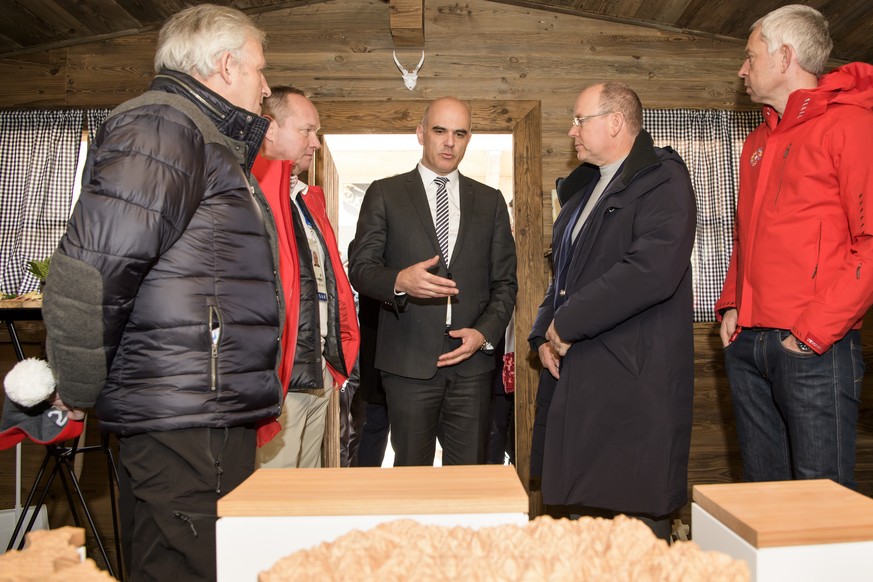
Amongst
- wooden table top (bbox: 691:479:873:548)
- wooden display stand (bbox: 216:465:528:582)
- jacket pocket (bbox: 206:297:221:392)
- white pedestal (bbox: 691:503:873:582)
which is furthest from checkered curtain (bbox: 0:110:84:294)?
white pedestal (bbox: 691:503:873:582)

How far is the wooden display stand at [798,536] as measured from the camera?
0.80 m

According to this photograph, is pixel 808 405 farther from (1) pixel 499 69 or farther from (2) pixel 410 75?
(2) pixel 410 75

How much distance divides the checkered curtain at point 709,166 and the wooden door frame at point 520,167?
669mm

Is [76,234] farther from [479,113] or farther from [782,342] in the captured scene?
[479,113]

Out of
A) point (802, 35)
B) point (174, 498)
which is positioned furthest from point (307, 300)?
point (802, 35)

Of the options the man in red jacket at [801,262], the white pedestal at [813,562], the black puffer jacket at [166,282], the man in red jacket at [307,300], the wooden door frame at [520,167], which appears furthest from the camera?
the wooden door frame at [520,167]

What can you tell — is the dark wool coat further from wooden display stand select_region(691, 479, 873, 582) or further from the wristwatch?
wooden display stand select_region(691, 479, 873, 582)

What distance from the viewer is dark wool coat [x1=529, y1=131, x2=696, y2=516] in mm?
2004

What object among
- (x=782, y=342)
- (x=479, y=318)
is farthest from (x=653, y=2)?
(x=782, y=342)

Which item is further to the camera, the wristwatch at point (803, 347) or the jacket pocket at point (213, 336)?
the wristwatch at point (803, 347)

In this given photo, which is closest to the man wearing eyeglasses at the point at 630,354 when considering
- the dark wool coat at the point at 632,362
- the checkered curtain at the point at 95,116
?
the dark wool coat at the point at 632,362

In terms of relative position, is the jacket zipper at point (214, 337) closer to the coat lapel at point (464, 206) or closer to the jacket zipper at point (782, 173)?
the coat lapel at point (464, 206)

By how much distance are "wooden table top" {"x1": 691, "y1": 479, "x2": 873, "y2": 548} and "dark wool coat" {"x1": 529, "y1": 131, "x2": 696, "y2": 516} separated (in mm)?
1003

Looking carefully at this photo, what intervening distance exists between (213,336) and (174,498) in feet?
1.02
